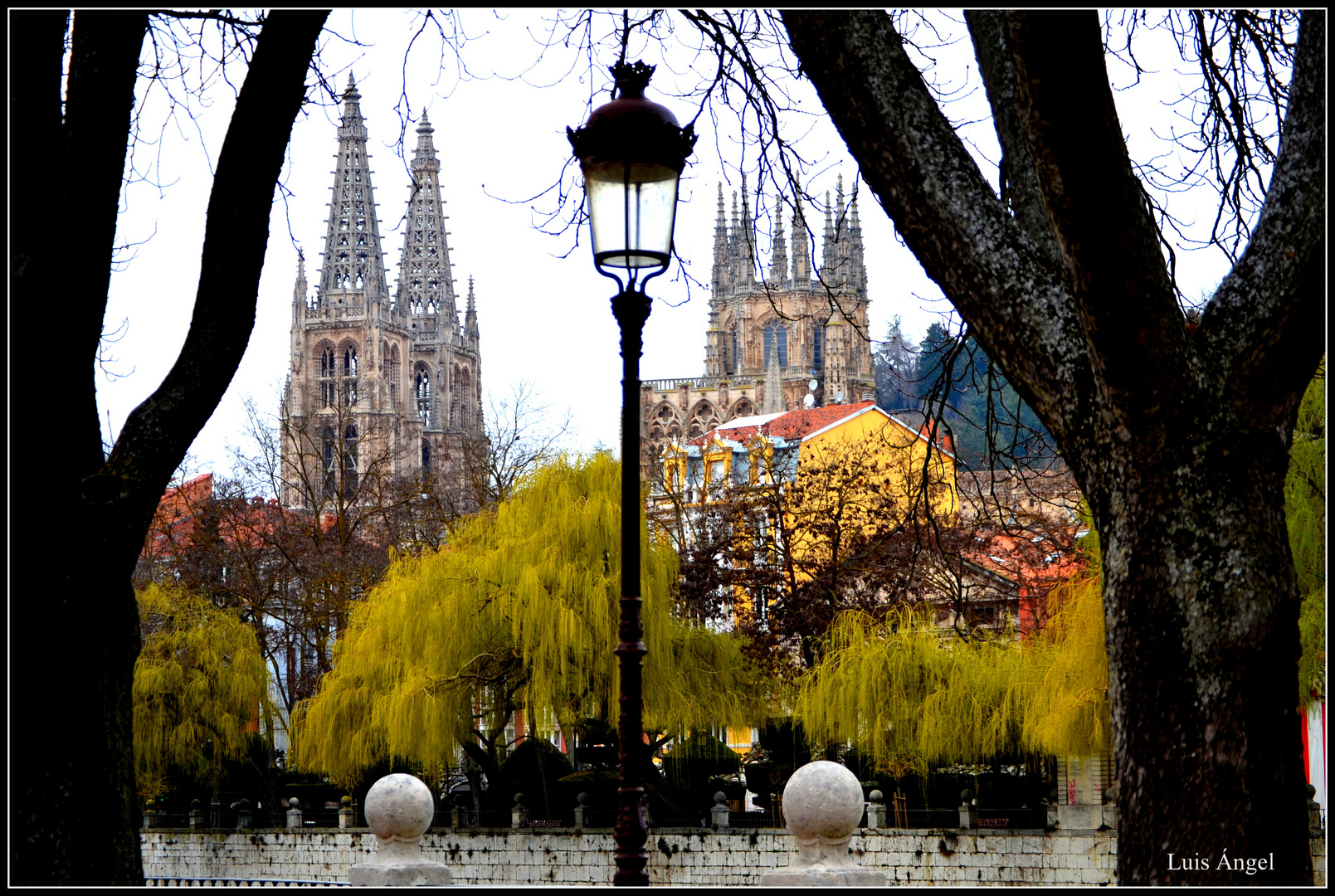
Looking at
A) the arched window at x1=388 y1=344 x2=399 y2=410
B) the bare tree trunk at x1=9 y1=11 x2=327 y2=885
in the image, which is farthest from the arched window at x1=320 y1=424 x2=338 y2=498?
the bare tree trunk at x1=9 y1=11 x2=327 y2=885

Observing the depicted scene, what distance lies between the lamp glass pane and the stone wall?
58.7 ft

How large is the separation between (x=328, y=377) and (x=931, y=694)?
275 ft

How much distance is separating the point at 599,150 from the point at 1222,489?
2892 mm

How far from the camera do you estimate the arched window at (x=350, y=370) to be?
337 ft

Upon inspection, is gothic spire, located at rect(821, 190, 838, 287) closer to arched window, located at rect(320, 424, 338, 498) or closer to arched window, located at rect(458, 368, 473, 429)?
arched window, located at rect(320, 424, 338, 498)

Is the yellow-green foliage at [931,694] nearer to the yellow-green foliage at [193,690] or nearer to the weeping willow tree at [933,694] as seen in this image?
the weeping willow tree at [933,694]

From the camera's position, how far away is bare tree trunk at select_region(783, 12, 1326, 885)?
4.16 meters

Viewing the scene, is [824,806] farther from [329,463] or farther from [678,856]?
[329,463]

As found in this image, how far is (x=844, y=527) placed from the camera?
111 feet

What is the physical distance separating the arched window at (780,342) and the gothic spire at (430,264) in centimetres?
2457

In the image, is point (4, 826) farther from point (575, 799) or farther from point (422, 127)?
point (422, 127)

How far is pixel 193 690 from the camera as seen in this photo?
29.4m

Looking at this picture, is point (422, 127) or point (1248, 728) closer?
point (1248, 728)

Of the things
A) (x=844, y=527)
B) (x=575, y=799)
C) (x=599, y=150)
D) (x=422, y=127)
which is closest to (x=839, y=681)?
(x=575, y=799)
